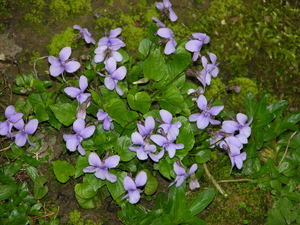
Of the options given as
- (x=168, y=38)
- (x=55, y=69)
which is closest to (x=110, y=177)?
(x=55, y=69)

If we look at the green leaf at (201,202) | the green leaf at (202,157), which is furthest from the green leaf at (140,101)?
the green leaf at (201,202)

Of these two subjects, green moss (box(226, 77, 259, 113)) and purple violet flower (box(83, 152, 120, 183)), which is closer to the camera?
purple violet flower (box(83, 152, 120, 183))

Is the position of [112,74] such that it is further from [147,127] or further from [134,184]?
[134,184]

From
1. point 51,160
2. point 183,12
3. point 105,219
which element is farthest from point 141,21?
point 105,219

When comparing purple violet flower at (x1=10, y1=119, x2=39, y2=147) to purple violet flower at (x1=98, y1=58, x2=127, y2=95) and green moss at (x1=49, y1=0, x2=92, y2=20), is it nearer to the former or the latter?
purple violet flower at (x1=98, y1=58, x2=127, y2=95)

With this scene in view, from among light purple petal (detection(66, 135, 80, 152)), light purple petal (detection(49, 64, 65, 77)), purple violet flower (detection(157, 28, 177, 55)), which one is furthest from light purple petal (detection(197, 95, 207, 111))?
light purple petal (detection(49, 64, 65, 77))

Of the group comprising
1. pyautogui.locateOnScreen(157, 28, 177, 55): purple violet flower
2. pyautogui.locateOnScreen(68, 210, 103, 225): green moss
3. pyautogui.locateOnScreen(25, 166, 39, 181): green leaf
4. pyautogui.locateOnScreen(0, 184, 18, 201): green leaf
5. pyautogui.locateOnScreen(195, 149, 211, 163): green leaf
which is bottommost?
pyautogui.locateOnScreen(68, 210, 103, 225): green moss

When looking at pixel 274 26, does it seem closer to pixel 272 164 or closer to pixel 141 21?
pixel 141 21
